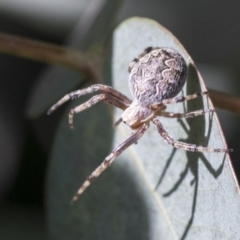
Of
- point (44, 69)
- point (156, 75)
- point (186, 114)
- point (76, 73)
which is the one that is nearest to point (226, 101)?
point (186, 114)

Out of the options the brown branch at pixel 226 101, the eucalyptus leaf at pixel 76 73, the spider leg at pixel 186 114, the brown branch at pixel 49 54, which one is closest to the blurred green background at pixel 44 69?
the eucalyptus leaf at pixel 76 73

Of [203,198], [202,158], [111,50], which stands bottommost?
[203,198]

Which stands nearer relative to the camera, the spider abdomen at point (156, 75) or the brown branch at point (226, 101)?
the brown branch at point (226, 101)

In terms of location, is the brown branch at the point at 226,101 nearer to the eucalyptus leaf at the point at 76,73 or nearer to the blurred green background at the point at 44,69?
the eucalyptus leaf at the point at 76,73

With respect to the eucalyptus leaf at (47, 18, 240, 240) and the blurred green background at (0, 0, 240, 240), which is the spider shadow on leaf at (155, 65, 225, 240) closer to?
the eucalyptus leaf at (47, 18, 240, 240)

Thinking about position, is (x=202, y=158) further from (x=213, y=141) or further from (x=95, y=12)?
(x=95, y=12)

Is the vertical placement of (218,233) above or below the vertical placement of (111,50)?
below

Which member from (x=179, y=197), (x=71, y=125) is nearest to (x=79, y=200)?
(x=71, y=125)
